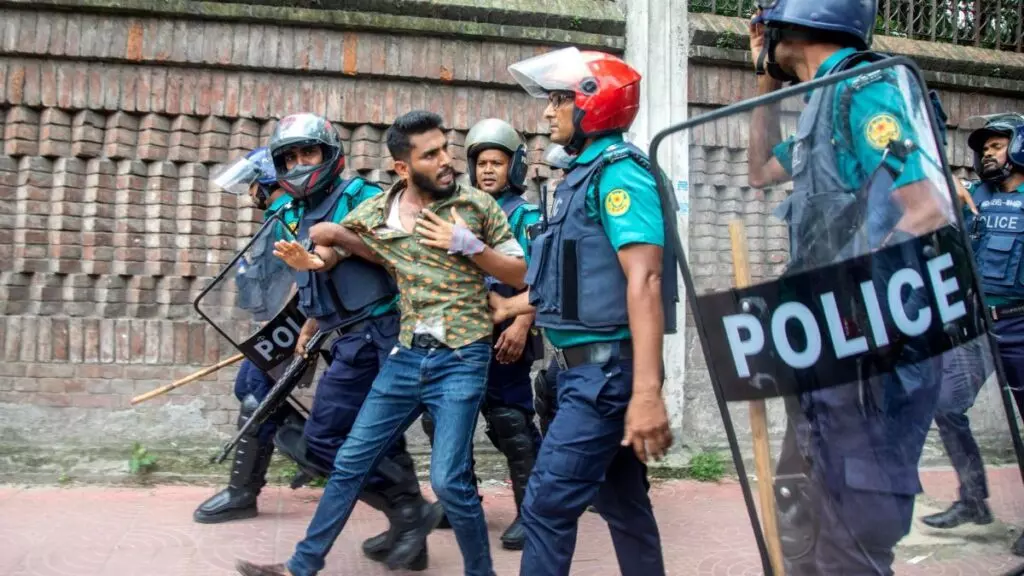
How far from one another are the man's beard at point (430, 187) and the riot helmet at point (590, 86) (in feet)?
2.21

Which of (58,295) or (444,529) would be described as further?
(58,295)

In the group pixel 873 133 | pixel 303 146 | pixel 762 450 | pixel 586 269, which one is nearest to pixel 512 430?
pixel 303 146

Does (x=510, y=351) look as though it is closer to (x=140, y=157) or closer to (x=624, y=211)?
(x=624, y=211)

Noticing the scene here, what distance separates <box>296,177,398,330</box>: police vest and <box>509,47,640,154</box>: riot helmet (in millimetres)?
1236

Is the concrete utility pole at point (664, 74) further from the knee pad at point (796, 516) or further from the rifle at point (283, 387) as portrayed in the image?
the knee pad at point (796, 516)

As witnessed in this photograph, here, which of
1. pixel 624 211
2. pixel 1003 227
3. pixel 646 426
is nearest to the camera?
pixel 646 426

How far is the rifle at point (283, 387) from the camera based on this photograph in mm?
4457

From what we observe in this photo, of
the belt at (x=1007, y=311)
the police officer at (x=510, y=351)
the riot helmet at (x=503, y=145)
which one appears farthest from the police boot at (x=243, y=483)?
the belt at (x=1007, y=311)

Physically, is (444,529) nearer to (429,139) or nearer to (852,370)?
(429,139)

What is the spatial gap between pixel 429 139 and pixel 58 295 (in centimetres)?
292

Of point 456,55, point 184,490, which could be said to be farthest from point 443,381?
point 456,55

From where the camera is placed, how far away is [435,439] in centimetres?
360

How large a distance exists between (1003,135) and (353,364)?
3.48 meters

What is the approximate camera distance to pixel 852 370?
7.19ft
